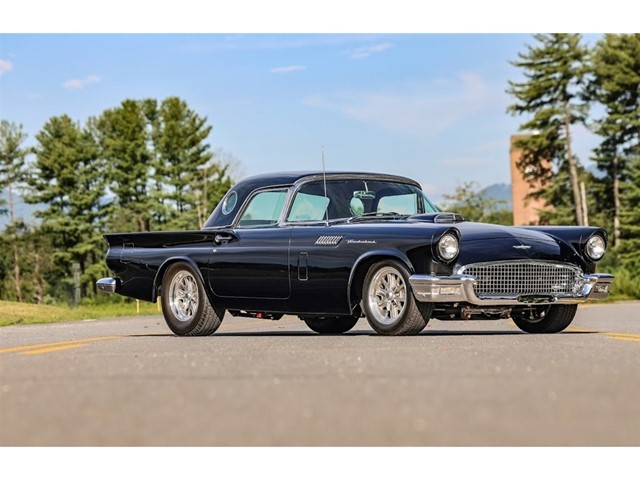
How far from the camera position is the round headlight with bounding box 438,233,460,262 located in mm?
10344

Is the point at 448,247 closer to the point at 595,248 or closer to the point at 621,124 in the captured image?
the point at 595,248

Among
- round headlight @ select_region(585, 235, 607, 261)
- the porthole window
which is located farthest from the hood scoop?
the porthole window

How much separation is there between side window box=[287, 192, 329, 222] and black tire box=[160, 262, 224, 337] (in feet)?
4.33

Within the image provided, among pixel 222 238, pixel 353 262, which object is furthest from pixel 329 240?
pixel 222 238

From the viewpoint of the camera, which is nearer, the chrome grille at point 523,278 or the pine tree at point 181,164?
the chrome grille at point 523,278

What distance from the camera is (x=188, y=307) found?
12.5 m

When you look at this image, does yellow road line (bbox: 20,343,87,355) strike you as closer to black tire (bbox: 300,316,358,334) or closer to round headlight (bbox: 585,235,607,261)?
black tire (bbox: 300,316,358,334)

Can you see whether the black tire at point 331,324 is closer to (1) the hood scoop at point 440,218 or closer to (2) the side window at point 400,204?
(2) the side window at point 400,204

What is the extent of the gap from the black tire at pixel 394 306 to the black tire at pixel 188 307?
222 centimetres

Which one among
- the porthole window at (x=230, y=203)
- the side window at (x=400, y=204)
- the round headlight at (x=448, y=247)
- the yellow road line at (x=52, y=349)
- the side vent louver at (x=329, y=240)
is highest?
the porthole window at (x=230, y=203)

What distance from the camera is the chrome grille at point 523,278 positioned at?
419 inches

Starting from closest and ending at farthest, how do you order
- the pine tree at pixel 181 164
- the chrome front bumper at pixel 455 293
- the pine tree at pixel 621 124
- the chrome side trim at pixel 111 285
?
1. the chrome front bumper at pixel 455 293
2. the chrome side trim at pixel 111 285
3. the pine tree at pixel 621 124
4. the pine tree at pixel 181 164

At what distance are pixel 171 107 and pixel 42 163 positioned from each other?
11366mm

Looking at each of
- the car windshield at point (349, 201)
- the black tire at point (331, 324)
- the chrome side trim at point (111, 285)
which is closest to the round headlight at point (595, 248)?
the car windshield at point (349, 201)
